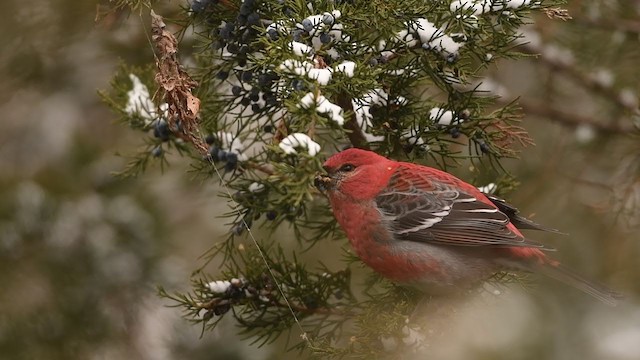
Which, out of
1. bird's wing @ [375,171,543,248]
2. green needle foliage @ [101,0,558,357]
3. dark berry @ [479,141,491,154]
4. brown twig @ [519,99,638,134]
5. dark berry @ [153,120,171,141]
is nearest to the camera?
green needle foliage @ [101,0,558,357]

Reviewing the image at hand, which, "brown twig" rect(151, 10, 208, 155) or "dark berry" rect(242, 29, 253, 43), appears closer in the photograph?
"brown twig" rect(151, 10, 208, 155)

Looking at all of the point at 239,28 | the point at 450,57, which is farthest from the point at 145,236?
the point at 450,57

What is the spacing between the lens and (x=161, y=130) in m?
3.63

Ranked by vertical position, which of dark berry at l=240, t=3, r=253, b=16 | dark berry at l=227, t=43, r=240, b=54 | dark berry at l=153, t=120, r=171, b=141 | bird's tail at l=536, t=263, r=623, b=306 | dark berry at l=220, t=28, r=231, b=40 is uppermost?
dark berry at l=240, t=3, r=253, b=16

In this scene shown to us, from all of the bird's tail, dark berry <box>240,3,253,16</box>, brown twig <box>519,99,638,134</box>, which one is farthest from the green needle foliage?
brown twig <box>519,99,638,134</box>

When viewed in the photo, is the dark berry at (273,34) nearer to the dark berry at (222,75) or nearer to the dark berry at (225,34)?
the dark berry at (225,34)

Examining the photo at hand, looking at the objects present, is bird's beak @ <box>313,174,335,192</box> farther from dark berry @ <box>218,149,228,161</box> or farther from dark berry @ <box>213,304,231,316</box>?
dark berry @ <box>213,304,231,316</box>

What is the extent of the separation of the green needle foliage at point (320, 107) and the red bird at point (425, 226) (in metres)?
0.12

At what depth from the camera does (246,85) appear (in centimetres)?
361

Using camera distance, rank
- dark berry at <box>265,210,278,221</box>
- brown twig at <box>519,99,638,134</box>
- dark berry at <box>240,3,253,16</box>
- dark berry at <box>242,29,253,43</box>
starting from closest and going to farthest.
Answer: dark berry at <box>240,3,253,16</box>, dark berry at <box>242,29,253,43</box>, dark berry at <box>265,210,278,221</box>, brown twig at <box>519,99,638,134</box>

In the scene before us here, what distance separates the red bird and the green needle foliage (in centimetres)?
12

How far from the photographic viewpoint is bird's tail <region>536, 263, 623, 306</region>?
9.51 ft

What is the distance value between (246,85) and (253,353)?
175cm

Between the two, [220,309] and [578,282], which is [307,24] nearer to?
[220,309]
